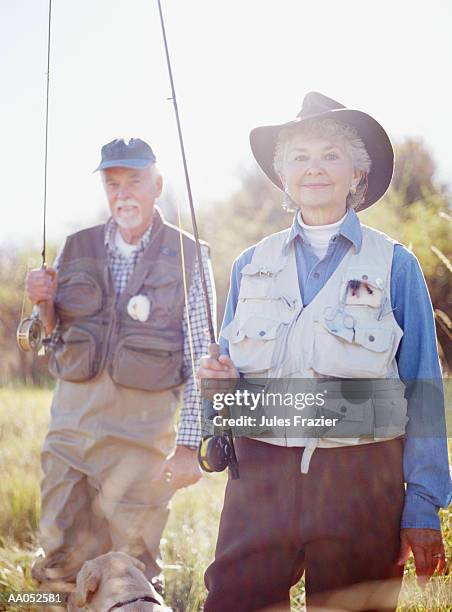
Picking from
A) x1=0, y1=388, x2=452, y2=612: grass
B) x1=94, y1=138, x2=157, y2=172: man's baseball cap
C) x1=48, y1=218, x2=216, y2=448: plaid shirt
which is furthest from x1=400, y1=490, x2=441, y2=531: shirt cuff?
x1=94, y1=138, x2=157, y2=172: man's baseball cap

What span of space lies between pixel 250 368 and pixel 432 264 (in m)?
3.52

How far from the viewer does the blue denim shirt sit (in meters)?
2.31

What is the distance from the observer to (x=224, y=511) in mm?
2492

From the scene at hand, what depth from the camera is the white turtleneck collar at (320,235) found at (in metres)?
2.50

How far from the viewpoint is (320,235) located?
8.25 feet

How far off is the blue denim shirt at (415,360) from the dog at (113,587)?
0.93 m

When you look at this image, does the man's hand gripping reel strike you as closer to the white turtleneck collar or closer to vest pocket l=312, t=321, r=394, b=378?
vest pocket l=312, t=321, r=394, b=378

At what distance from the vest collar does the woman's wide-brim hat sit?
0.67ft

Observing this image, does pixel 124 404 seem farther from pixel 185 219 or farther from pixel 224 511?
pixel 185 219

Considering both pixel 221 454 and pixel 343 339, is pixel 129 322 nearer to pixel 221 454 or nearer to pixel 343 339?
pixel 221 454

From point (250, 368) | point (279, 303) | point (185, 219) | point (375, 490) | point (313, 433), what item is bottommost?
point (375, 490)

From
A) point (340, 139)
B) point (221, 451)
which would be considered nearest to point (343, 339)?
point (221, 451)

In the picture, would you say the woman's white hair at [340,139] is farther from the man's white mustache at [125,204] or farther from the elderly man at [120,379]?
the man's white mustache at [125,204]

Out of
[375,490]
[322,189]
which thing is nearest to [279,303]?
[322,189]
